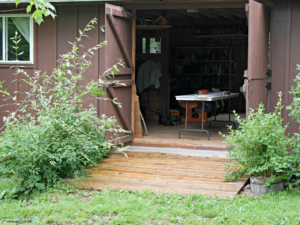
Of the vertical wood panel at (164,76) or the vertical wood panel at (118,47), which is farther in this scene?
the vertical wood panel at (164,76)

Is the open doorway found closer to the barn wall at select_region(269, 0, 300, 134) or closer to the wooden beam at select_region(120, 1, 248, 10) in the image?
the wooden beam at select_region(120, 1, 248, 10)

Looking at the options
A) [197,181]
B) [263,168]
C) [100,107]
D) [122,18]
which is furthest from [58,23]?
[263,168]

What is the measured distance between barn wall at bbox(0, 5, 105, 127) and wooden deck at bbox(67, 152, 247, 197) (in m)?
1.38

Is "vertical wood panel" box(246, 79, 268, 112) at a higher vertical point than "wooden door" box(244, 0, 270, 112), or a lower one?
lower

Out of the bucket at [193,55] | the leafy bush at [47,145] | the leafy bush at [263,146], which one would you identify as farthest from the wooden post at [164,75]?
the leafy bush at [263,146]

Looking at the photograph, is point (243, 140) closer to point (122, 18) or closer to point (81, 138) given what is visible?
point (81, 138)

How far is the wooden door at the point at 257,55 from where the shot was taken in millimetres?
5938

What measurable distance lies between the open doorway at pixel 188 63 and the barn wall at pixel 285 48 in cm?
206

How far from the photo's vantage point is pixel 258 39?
6156mm

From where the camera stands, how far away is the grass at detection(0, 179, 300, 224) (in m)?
3.87

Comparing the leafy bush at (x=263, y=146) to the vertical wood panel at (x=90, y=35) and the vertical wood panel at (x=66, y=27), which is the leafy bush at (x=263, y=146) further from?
the vertical wood panel at (x=66, y=27)

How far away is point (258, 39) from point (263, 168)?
2418 millimetres

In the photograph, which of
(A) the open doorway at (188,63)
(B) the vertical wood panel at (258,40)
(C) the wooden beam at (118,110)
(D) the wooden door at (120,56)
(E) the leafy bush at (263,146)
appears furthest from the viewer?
(A) the open doorway at (188,63)

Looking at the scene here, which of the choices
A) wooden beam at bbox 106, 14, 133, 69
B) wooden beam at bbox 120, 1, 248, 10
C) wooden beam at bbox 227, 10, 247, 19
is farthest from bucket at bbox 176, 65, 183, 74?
wooden beam at bbox 120, 1, 248, 10
